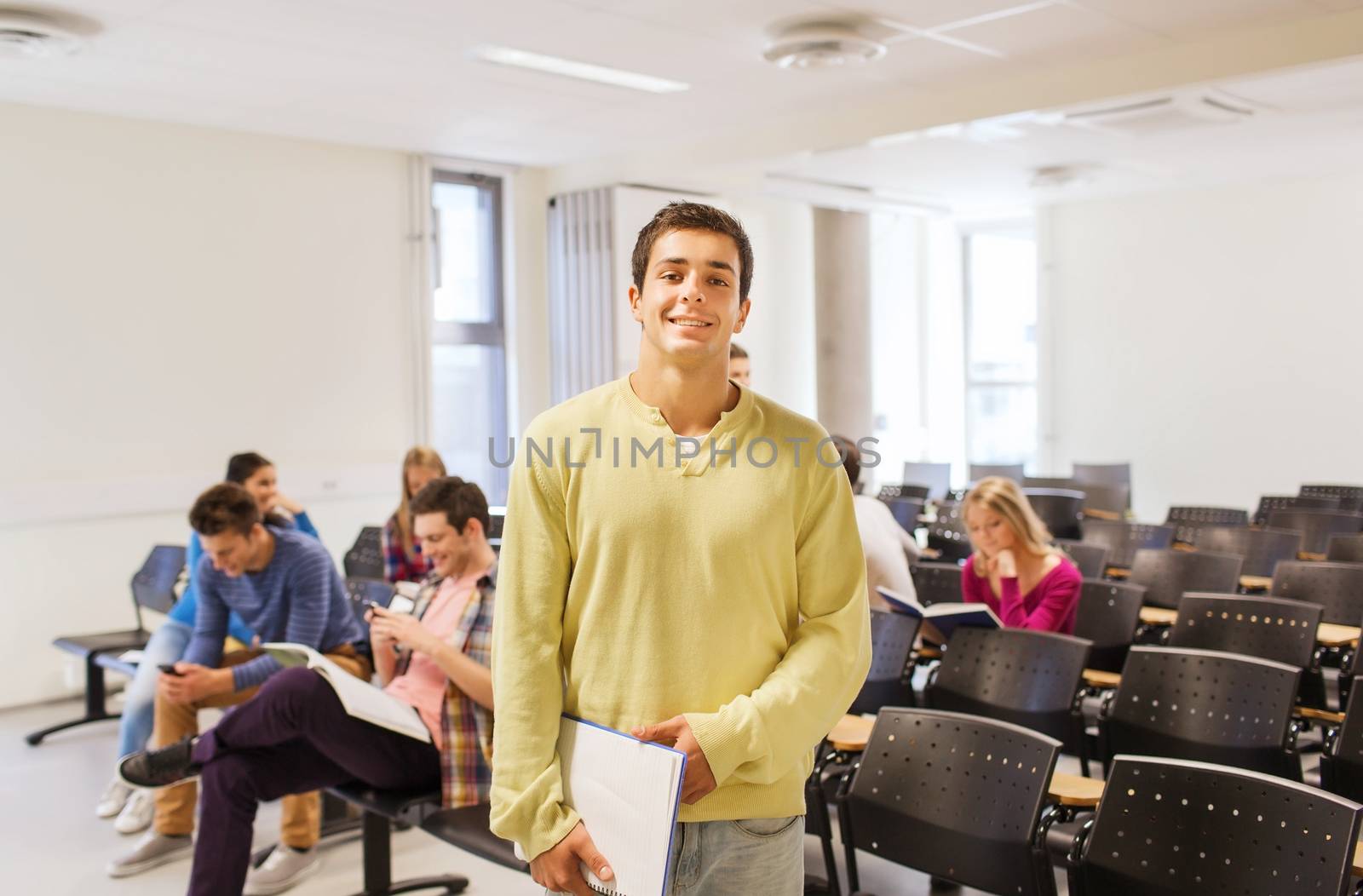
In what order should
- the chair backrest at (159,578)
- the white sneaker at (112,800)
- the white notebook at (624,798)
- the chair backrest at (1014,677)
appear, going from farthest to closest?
the chair backrest at (159,578)
the white sneaker at (112,800)
the chair backrest at (1014,677)
the white notebook at (624,798)

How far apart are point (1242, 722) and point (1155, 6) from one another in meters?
3.27

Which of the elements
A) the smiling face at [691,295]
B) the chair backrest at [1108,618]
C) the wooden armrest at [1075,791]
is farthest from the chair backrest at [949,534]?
the smiling face at [691,295]

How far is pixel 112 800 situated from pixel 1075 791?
377 centimetres

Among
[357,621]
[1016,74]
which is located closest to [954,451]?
[1016,74]

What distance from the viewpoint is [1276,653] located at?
4.11m

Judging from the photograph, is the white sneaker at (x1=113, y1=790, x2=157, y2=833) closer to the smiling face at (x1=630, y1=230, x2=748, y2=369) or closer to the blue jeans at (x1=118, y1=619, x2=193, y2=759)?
the blue jeans at (x1=118, y1=619, x2=193, y2=759)

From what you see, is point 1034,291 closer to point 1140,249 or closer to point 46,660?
point 1140,249

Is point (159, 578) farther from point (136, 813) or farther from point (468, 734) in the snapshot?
point (468, 734)

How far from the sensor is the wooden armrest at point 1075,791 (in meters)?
2.75

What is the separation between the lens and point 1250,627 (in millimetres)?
4203

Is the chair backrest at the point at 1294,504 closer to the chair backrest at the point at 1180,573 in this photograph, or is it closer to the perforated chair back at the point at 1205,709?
the chair backrest at the point at 1180,573

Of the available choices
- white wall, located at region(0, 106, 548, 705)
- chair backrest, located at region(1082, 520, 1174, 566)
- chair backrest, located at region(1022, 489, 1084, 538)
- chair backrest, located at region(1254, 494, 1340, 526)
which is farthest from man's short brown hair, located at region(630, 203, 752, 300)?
chair backrest, located at region(1254, 494, 1340, 526)

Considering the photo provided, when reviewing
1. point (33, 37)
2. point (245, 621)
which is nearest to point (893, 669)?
point (245, 621)

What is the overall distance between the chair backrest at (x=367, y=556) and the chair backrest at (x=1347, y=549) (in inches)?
189
